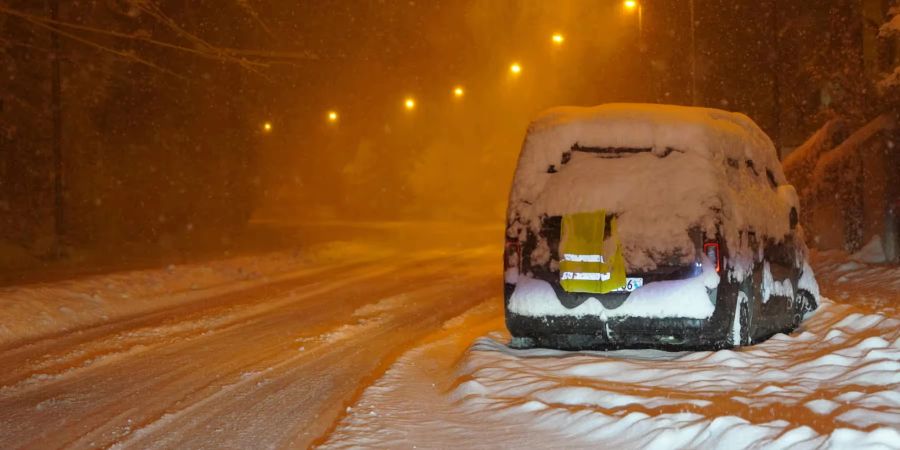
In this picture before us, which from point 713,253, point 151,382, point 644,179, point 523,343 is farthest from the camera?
point 523,343

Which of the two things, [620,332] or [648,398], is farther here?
[620,332]

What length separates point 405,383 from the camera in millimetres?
6988

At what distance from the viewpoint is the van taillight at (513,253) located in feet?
24.8

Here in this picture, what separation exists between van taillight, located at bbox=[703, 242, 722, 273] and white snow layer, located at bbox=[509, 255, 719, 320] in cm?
4

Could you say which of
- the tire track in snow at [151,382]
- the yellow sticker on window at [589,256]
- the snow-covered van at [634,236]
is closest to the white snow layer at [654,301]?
the snow-covered van at [634,236]

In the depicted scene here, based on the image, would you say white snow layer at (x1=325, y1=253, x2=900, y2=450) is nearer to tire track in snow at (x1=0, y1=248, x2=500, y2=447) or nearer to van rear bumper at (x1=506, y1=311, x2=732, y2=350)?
van rear bumper at (x1=506, y1=311, x2=732, y2=350)

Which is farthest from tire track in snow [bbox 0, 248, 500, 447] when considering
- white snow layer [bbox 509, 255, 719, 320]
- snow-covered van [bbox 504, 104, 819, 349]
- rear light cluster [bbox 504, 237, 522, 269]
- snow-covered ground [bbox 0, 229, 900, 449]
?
snow-covered van [bbox 504, 104, 819, 349]

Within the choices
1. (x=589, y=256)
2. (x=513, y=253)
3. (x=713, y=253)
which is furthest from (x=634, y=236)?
(x=513, y=253)

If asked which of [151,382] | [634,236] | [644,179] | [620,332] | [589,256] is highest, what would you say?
[644,179]

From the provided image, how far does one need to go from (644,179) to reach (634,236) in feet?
1.70

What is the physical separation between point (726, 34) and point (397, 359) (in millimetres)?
24842

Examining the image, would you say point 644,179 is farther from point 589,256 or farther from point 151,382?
point 151,382

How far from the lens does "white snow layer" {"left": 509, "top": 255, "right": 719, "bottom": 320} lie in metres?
6.95

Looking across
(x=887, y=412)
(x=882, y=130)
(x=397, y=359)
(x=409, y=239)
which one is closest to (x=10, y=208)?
(x=409, y=239)
